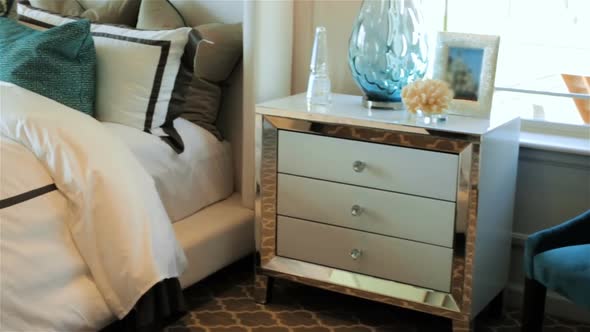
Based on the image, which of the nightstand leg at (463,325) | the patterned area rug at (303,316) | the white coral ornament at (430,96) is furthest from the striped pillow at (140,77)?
the nightstand leg at (463,325)

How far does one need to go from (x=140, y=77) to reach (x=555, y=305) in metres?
1.59

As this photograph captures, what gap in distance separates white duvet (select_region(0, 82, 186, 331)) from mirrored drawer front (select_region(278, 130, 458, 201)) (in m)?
0.53

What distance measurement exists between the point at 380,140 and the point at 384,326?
634 millimetres

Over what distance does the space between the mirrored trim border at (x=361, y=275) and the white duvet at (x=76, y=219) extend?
1.60 ft

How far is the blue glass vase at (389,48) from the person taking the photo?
257 cm

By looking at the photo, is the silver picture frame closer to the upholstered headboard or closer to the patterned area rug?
the patterned area rug

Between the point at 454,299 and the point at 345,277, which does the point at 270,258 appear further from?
the point at 454,299

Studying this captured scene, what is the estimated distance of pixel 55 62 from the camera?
2621 millimetres

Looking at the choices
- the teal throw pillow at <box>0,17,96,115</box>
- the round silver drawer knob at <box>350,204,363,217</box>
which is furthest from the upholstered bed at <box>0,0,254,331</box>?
the round silver drawer knob at <box>350,204,363,217</box>

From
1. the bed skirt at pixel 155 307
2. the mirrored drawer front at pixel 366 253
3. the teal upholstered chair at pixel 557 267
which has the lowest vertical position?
the bed skirt at pixel 155 307

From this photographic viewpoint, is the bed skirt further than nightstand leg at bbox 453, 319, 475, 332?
No

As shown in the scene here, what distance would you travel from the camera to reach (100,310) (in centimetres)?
224

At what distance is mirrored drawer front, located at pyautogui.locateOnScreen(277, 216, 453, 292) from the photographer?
2465 millimetres

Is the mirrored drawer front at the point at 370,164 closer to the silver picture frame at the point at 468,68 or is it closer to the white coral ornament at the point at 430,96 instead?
the white coral ornament at the point at 430,96
